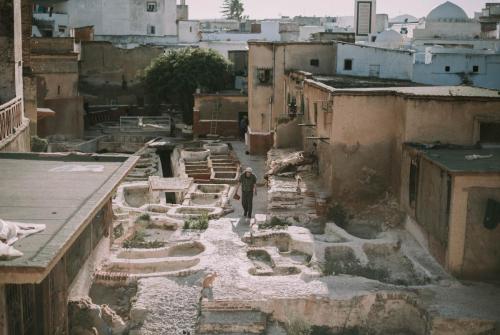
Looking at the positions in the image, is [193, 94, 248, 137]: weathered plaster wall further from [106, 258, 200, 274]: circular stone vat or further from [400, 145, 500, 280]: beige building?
[400, 145, 500, 280]: beige building

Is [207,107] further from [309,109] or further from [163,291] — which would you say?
[163,291]

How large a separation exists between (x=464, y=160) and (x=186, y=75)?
3083 centimetres

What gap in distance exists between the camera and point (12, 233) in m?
9.05

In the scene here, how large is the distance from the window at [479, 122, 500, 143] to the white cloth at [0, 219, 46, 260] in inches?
497

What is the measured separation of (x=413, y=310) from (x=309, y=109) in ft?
41.9

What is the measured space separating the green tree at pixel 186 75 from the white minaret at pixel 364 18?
9.12 metres

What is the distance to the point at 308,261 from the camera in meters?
15.8

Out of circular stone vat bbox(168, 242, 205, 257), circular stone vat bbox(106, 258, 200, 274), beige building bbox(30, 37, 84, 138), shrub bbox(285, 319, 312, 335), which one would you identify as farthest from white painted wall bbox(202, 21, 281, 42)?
shrub bbox(285, 319, 312, 335)

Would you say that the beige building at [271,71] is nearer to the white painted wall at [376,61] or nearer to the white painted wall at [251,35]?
the white painted wall at [376,61]

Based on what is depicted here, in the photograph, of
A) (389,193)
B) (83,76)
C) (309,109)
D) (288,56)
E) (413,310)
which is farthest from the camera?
(83,76)

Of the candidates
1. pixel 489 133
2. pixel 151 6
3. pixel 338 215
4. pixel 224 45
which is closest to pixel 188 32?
pixel 151 6

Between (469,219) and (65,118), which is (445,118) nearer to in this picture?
(469,219)

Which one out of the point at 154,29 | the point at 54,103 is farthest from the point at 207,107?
the point at 154,29

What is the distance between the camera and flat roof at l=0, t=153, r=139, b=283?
26.9 feet
